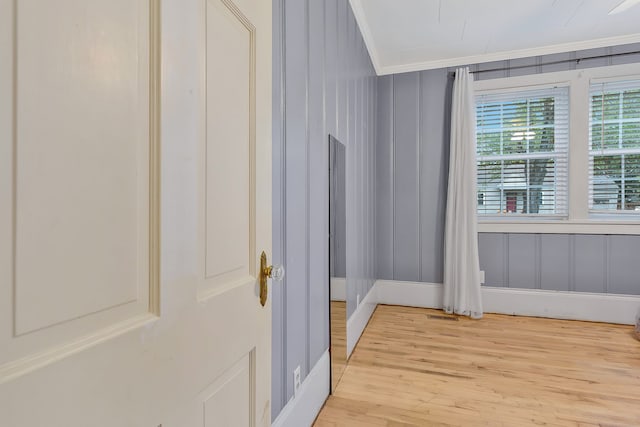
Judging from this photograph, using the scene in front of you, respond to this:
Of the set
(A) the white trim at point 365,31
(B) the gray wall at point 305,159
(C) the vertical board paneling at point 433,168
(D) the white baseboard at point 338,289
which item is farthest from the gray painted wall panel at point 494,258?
(A) the white trim at point 365,31

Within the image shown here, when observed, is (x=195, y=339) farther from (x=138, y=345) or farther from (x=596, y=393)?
(x=596, y=393)

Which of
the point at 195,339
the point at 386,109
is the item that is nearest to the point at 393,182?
the point at 386,109

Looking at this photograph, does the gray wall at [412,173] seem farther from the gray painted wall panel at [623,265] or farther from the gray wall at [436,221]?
the gray painted wall panel at [623,265]

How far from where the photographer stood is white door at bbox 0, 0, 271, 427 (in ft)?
1.25

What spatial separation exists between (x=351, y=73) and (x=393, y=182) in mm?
1555

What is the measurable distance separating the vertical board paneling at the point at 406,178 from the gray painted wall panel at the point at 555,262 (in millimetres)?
1202

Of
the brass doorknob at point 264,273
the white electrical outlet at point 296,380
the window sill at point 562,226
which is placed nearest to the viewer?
the brass doorknob at point 264,273

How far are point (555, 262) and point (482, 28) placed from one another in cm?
233

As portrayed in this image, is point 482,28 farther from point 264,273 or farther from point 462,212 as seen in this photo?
point 264,273

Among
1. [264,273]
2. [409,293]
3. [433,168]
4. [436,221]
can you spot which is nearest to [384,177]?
[433,168]

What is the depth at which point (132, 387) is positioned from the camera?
0.51 meters

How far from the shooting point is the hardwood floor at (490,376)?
1.81m

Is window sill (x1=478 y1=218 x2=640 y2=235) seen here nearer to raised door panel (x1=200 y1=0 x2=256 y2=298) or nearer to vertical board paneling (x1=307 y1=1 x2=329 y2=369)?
vertical board paneling (x1=307 y1=1 x2=329 y2=369)

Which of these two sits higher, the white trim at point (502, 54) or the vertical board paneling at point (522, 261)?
the white trim at point (502, 54)
